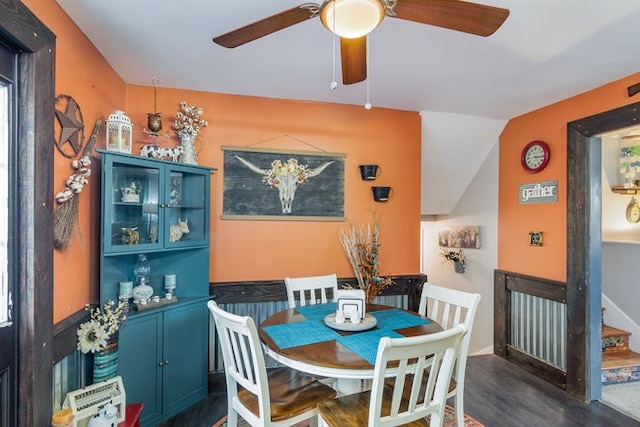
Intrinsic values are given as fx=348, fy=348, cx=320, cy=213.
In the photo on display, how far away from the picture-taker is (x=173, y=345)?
8.04 feet

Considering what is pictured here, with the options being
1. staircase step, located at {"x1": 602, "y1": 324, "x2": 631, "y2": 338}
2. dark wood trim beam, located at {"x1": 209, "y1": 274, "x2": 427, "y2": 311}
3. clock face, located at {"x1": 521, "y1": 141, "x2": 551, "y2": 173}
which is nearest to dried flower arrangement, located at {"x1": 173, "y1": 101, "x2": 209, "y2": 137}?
dark wood trim beam, located at {"x1": 209, "y1": 274, "x2": 427, "y2": 311}

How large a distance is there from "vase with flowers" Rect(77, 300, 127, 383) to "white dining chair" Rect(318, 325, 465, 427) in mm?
1252

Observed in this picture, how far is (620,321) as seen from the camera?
3477 mm

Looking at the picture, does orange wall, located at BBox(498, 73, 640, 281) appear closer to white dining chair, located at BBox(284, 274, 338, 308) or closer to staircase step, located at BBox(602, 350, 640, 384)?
staircase step, located at BBox(602, 350, 640, 384)

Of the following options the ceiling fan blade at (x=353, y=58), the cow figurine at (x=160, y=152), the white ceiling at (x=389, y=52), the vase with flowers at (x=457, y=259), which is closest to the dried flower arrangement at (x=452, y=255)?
the vase with flowers at (x=457, y=259)

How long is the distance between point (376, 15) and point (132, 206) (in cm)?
199

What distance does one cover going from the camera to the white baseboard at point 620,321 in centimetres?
333

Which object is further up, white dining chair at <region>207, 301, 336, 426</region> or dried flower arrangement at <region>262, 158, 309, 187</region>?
dried flower arrangement at <region>262, 158, 309, 187</region>

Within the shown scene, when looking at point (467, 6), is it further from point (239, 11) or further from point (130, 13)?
point (130, 13)

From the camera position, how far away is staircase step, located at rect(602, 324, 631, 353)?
3309 mm

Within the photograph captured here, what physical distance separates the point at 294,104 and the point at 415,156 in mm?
1289

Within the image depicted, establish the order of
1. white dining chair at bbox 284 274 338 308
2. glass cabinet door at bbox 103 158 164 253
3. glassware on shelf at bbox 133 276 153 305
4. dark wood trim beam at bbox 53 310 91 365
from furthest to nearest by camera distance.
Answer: white dining chair at bbox 284 274 338 308, glassware on shelf at bbox 133 276 153 305, glass cabinet door at bbox 103 158 164 253, dark wood trim beam at bbox 53 310 91 365

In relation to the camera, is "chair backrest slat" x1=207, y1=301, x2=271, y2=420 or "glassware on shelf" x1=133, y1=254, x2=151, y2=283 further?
"glassware on shelf" x1=133, y1=254, x2=151, y2=283

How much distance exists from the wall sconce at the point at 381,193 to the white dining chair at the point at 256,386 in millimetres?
1786
